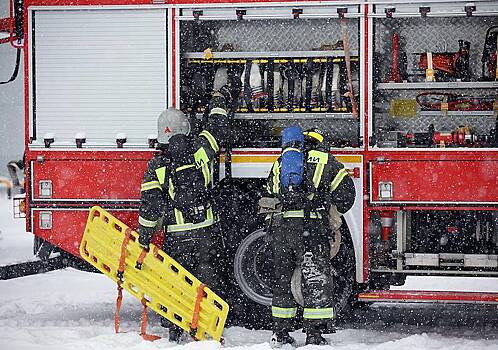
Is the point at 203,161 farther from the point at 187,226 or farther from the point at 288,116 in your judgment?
the point at 288,116

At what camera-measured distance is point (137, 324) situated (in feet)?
25.7

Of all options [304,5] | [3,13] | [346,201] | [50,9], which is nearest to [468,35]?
[304,5]

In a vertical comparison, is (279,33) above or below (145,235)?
above

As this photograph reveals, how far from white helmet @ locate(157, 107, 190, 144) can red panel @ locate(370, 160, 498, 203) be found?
1.68 meters

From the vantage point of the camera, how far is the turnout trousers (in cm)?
643

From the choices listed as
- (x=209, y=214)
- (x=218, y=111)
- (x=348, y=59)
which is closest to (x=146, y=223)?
(x=209, y=214)

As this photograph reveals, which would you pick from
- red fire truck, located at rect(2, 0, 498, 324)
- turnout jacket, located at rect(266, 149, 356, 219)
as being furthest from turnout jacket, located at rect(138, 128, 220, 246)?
turnout jacket, located at rect(266, 149, 356, 219)

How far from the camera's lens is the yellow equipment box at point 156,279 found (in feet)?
21.9

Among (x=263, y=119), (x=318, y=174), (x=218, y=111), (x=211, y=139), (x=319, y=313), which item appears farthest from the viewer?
(x=263, y=119)

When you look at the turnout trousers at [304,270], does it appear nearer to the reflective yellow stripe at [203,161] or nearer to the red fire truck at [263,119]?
the red fire truck at [263,119]

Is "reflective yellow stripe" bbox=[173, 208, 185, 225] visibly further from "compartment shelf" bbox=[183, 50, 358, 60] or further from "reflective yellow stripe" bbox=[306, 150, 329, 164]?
"compartment shelf" bbox=[183, 50, 358, 60]

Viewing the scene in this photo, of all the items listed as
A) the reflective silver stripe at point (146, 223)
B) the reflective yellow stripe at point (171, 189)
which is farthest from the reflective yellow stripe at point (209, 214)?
the reflective silver stripe at point (146, 223)

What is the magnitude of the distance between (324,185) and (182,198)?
4.08 feet

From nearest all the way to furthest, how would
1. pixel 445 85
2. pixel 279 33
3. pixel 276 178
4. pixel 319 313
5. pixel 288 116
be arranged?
pixel 319 313 → pixel 276 178 → pixel 445 85 → pixel 288 116 → pixel 279 33
